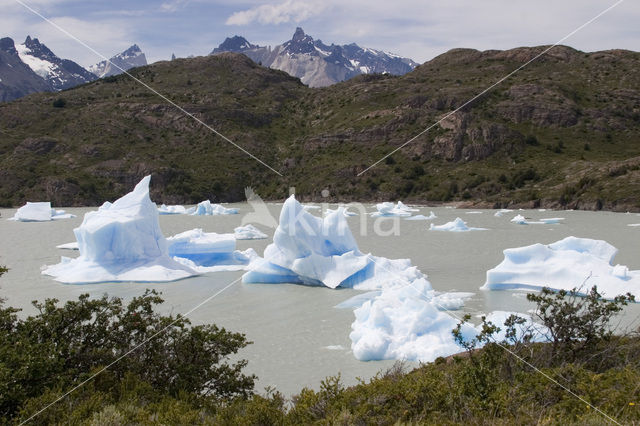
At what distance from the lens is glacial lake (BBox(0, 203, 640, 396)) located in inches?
364

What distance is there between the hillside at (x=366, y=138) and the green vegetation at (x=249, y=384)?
41.8 meters

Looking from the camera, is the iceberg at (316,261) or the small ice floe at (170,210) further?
the small ice floe at (170,210)

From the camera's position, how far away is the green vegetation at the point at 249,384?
496 centimetres

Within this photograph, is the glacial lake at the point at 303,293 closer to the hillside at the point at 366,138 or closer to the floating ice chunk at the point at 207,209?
the floating ice chunk at the point at 207,209

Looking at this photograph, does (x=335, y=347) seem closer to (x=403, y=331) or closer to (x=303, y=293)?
(x=403, y=331)

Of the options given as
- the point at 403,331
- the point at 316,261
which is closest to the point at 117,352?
the point at 403,331

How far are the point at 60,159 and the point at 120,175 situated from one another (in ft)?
22.3

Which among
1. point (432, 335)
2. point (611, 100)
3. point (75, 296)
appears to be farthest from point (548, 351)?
point (611, 100)

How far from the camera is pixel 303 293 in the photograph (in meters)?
14.6

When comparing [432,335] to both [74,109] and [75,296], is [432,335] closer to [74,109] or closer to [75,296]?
[75,296]

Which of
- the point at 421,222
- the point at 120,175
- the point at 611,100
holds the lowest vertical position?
the point at 421,222

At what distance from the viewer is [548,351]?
6.73 metres

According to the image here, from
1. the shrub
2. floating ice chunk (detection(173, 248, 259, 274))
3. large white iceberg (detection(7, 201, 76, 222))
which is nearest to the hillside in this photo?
large white iceberg (detection(7, 201, 76, 222))

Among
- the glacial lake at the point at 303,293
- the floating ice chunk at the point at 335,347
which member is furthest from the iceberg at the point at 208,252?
the floating ice chunk at the point at 335,347
